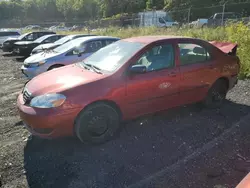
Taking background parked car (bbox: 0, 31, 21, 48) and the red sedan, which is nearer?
the red sedan

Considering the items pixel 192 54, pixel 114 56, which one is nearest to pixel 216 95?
pixel 192 54

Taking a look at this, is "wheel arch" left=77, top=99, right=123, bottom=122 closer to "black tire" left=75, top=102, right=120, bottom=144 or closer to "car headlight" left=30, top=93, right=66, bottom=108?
"black tire" left=75, top=102, right=120, bottom=144

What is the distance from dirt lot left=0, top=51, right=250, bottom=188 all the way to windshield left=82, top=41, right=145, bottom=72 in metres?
1.19

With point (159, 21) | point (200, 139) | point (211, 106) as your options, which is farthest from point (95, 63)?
point (159, 21)

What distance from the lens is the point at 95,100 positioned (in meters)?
3.78

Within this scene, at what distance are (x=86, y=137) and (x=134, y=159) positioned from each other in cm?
83

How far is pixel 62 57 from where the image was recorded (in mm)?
8203

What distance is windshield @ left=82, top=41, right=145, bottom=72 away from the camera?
421 centimetres

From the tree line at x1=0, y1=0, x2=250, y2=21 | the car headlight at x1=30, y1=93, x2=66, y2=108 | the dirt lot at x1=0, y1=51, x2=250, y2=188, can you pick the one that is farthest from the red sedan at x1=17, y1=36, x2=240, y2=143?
the tree line at x1=0, y1=0, x2=250, y2=21

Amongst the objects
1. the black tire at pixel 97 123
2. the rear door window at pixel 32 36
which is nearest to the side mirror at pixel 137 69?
the black tire at pixel 97 123

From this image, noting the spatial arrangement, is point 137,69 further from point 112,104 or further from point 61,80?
point 61,80

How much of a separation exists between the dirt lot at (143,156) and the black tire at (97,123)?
0.53ft

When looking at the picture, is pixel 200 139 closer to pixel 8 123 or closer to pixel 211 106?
pixel 211 106

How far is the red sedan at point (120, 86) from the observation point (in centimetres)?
368
